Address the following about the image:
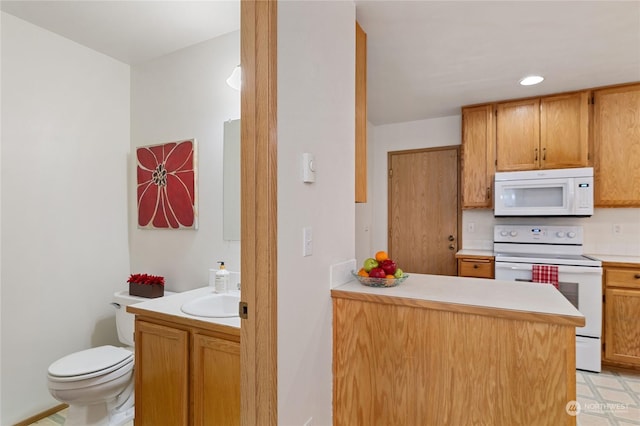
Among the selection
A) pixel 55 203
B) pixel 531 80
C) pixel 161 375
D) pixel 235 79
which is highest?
pixel 531 80

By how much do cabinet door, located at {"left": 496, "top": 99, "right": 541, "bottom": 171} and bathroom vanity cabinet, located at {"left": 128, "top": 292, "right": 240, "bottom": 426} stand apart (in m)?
2.99

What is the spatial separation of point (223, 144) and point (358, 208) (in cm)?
194

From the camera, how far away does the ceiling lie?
71.5 inches

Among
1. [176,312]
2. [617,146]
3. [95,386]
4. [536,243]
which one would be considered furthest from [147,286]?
[617,146]

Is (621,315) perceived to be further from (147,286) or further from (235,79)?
(147,286)

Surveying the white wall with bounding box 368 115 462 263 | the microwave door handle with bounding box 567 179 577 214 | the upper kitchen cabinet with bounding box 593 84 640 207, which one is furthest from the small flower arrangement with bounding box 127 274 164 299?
the upper kitchen cabinet with bounding box 593 84 640 207

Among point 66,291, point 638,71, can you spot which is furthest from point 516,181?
point 66,291

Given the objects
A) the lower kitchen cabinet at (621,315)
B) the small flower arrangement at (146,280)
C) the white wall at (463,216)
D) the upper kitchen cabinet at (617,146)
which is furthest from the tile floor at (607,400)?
the upper kitchen cabinet at (617,146)

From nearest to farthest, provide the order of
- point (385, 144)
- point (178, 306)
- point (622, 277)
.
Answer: point (178, 306)
point (622, 277)
point (385, 144)

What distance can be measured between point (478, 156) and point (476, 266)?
1109 millimetres

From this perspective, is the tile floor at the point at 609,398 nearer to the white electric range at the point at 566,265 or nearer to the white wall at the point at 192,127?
the white electric range at the point at 566,265

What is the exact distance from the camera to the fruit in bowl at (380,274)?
1.50m

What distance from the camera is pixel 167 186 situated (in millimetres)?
2400

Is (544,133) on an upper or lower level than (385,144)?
lower
